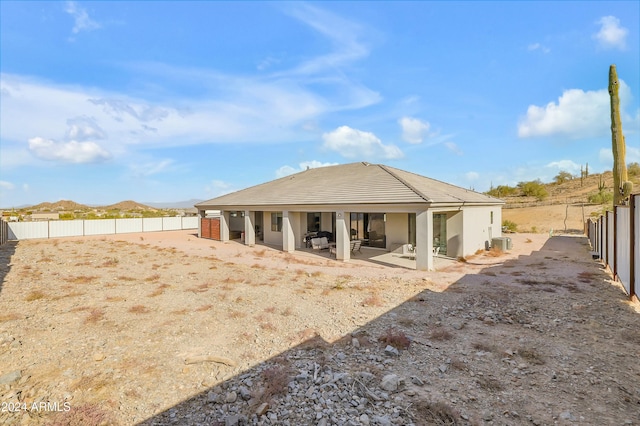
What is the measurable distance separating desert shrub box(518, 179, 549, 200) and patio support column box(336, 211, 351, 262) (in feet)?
176

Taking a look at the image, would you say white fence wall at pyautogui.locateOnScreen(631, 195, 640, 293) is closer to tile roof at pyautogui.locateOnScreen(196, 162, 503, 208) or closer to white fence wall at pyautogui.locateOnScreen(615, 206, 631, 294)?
white fence wall at pyautogui.locateOnScreen(615, 206, 631, 294)

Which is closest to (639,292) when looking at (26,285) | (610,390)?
(610,390)

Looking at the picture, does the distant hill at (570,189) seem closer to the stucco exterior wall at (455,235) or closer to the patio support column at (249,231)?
the stucco exterior wall at (455,235)

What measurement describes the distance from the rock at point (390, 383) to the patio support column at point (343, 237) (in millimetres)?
11655

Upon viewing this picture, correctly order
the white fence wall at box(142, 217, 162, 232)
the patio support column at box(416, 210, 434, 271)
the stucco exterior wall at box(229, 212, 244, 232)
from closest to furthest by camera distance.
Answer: the patio support column at box(416, 210, 434, 271), the stucco exterior wall at box(229, 212, 244, 232), the white fence wall at box(142, 217, 162, 232)

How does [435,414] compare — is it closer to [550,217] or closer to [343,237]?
[343,237]

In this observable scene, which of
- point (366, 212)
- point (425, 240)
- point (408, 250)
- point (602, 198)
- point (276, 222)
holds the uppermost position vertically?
point (602, 198)

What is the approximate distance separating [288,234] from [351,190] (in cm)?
501

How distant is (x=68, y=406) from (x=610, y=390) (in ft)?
26.1

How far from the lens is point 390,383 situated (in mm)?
4934

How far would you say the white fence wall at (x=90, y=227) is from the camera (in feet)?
94.4

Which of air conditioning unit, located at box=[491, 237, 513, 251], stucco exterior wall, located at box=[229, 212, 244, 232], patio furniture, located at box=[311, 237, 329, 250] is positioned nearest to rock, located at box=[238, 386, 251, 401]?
patio furniture, located at box=[311, 237, 329, 250]

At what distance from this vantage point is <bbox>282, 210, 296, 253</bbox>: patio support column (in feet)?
66.3

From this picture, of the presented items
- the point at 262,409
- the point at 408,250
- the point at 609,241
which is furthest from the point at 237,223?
the point at 262,409
